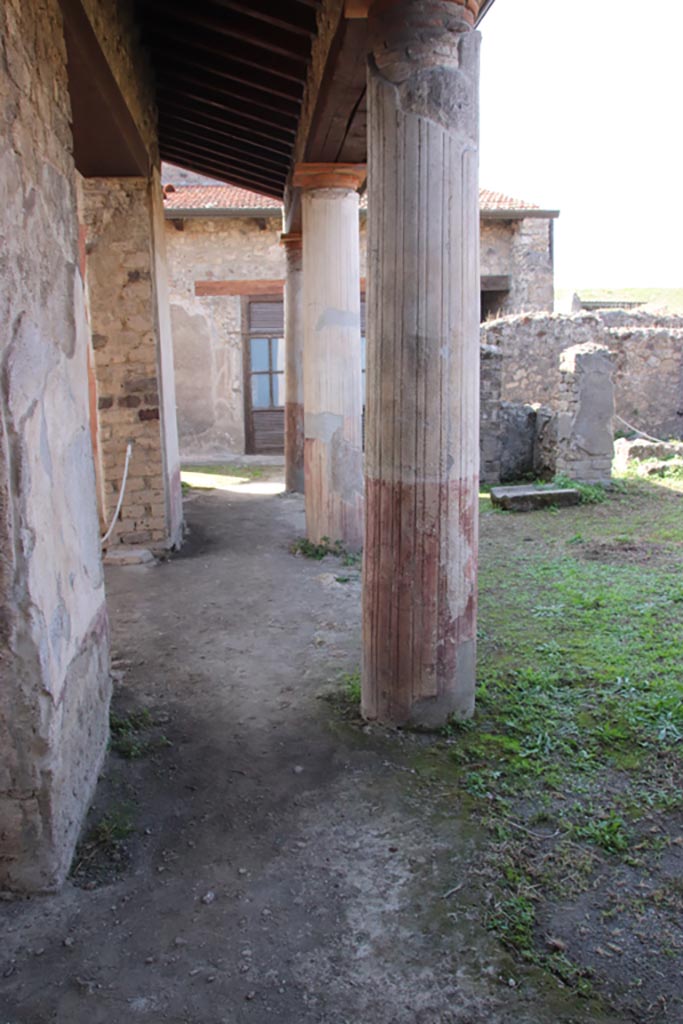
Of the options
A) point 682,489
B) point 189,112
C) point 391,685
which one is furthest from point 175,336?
point 391,685

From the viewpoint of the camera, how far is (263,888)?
92.0 inches

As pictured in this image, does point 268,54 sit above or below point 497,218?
below

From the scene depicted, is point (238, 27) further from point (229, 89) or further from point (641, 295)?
point (641, 295)

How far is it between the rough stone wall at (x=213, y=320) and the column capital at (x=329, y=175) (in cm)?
819

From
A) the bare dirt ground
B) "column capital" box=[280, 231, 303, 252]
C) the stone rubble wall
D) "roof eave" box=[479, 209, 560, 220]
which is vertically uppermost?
"roof eave" box=[479, 209, 560, 220]

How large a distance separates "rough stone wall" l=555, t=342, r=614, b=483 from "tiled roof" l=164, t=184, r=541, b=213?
508cm

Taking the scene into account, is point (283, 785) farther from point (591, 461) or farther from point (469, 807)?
point (591, 461)

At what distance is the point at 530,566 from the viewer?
612 centimetres

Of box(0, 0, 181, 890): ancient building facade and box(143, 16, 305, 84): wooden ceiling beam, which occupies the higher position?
→ box(143, 16, 305, 84): wooden ceiling beam

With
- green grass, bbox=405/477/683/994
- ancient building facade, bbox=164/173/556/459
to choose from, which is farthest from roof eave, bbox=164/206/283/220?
green grass, bbox=405/477/683/994

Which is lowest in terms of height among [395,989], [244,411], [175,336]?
[395,989]

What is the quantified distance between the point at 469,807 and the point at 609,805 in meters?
0.49

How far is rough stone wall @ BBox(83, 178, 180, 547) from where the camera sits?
621 cm

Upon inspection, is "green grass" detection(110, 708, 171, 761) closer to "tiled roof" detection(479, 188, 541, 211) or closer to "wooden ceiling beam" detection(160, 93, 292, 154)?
"wooden ceiling beam" detection(160, 93, 292, 154)
